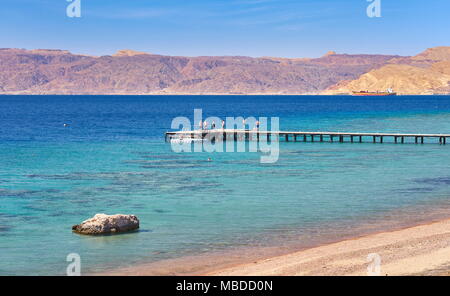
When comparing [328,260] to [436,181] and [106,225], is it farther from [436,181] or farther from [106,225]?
[436,181]

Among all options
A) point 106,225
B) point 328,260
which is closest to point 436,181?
point 328,260

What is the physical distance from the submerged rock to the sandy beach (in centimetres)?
611

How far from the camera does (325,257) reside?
19.5m

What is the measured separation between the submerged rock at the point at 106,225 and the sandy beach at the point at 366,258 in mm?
6114

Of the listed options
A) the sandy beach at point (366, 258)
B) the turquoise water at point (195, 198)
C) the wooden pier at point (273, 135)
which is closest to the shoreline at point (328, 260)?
the sandy beach at point (366, 258)

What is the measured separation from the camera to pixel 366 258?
62.3ft

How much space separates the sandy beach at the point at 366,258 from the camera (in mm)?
17578

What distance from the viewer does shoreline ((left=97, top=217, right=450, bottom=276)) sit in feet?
58.2

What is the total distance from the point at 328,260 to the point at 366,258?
3.55 ft

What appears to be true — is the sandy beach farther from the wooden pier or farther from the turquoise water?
the wooden pier

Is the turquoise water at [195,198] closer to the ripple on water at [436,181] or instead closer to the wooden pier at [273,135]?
the ripple on water at [436,181]

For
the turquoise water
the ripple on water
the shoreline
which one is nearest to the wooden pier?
the turquoise water
